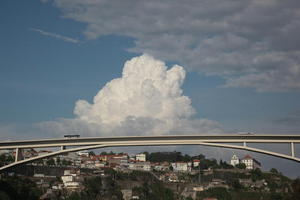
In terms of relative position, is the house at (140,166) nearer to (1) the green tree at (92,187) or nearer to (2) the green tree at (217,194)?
(1) the green tree at (92,187)

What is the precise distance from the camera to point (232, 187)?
85.6 meters

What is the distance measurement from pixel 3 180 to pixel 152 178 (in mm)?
38518

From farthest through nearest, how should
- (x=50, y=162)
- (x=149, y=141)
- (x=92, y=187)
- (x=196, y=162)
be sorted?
(x=196, y=162), (x=50, y=162), (x=92, y=187), (x=149, y=141)

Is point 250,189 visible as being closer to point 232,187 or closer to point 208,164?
point 232,187

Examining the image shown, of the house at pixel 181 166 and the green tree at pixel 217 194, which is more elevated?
the house at pixel 181 166

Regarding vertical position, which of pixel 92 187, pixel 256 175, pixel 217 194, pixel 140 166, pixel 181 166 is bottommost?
pixel 217 194

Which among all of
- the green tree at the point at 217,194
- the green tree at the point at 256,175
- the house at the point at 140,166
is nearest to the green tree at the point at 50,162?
the house at the point at 140,166

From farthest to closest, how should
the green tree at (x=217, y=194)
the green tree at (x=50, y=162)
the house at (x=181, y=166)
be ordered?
the house at (x=181, y=166), the green tree at (x=50, y=162), the green tree at (x=217, y=194)

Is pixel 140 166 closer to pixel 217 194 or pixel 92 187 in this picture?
pixel 92 187

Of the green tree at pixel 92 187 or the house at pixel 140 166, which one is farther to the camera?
the house at pixel 140 166

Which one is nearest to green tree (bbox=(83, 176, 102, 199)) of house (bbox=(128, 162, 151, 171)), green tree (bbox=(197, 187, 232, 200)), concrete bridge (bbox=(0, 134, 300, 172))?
green tree (bbox=(197, 187, 232, 200))

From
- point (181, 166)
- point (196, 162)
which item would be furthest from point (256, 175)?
point (196, 162)

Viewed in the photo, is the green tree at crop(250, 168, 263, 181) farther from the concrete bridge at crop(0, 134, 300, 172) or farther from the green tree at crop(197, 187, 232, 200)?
the concrete bridge at crop(0, 134, 300, 172)

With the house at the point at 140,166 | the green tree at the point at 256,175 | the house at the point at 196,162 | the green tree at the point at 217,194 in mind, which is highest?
the house at the point at 196,162
